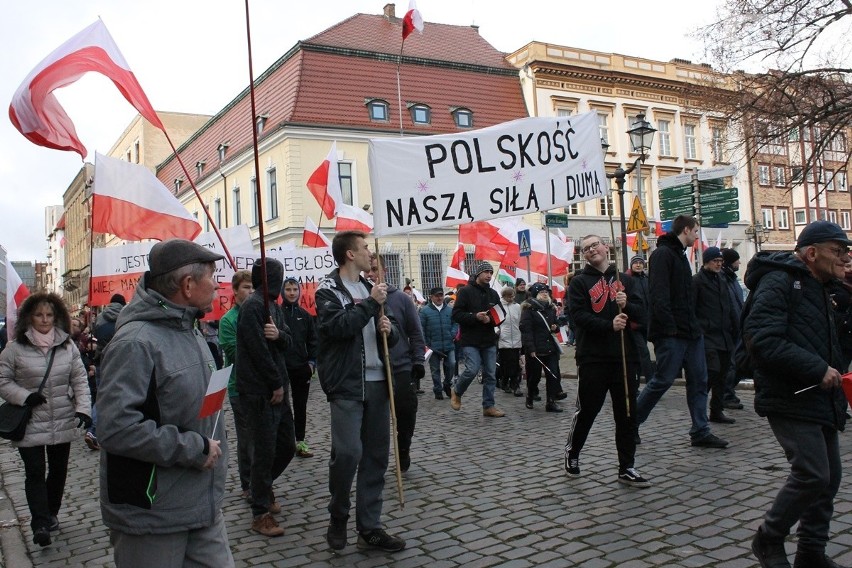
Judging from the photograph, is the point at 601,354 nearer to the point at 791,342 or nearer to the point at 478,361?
the point at 791,342

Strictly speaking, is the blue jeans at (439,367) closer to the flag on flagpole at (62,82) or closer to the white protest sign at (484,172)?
Result: the white protest sign at (484,172)

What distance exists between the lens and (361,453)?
4.73 m

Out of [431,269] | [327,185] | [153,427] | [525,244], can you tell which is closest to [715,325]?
[153,427]

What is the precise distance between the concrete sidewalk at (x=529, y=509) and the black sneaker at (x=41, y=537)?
0.05 meters

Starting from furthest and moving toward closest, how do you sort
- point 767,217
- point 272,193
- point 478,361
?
point 767,217
point 272,193
point 478,361

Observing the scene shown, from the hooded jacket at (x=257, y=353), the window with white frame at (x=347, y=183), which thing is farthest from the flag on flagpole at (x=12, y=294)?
the window with white frame at (x=347, y=183)

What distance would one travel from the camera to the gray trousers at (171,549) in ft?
8.80

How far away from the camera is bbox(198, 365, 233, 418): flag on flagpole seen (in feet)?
9.29

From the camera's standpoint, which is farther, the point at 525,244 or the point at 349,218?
the point at 525,244

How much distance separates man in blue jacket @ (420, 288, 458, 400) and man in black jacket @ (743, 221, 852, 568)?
28.9 ft

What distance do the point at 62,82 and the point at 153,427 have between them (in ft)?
12.9

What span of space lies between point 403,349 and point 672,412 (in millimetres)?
4935

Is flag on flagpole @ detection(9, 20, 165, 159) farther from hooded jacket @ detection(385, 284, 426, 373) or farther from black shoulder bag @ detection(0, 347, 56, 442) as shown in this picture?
hooded jacket @ detection(385, 284, 426, 373)

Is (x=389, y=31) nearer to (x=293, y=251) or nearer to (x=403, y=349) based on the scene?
(x=293, y=251)
